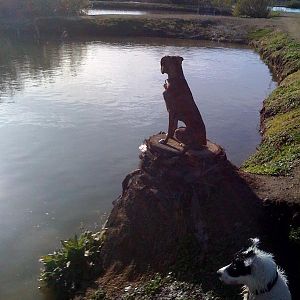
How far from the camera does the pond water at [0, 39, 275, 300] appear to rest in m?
13.0

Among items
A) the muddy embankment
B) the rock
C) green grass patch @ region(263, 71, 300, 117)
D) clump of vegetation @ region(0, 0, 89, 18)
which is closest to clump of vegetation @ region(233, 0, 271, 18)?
clump of vegetation @ region(0, 0, 89, 18)

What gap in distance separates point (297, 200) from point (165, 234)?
293 cm

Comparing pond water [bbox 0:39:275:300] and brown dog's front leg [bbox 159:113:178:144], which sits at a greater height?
brown dog's front leg [bbox 159:113:178:144]

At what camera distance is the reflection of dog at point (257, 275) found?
21.0ft

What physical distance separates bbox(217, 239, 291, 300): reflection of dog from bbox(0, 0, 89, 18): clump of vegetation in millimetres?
58708

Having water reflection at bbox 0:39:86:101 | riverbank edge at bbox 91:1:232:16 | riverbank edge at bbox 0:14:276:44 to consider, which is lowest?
riverbank edge at bbox 91:1:232:16

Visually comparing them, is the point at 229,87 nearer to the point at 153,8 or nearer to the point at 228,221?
the point at 228,221

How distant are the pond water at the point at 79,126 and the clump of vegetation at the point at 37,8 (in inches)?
729

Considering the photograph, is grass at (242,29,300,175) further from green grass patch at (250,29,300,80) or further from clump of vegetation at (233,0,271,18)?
clump of vegetation at (233,0,271,18)

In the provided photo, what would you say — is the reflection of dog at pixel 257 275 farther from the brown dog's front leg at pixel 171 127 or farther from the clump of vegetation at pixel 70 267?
the brown dog's front leg at pixel 171 127

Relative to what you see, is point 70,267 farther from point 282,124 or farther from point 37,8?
point 37,8

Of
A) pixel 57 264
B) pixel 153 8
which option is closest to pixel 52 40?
pixel 153 8

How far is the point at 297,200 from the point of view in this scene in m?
9.85

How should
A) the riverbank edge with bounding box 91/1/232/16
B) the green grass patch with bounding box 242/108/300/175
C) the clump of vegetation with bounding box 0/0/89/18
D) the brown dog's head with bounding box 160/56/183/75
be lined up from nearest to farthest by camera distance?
the brown dog's head with bounding box 160/56/183/75
the green grass patch with bounding box 242/108/300/175
the clump of vegetation with bounding box 0/0/89/18
the riverbank edge with bounding box 91/1/232/16
